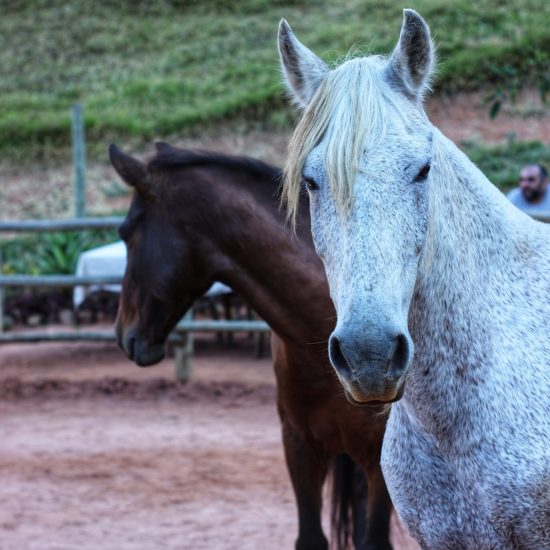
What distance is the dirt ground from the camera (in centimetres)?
A: 487

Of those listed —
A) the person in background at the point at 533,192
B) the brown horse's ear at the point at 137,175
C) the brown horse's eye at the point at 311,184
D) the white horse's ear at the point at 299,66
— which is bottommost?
the person in background at the point at 533,192

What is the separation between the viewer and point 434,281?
233 centimetres

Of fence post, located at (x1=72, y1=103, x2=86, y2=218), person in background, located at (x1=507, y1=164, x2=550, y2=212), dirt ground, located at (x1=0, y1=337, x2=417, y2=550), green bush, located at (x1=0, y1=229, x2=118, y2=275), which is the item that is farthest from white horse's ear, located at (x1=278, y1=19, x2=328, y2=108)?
fence post, located at (x1=72, y1=103, x2=86, y2=218)

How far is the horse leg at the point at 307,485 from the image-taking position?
142 inches

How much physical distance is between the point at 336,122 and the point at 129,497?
3.73 metres

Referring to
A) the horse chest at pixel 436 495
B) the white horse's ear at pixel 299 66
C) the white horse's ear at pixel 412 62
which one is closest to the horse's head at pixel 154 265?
the white horse's ear at pixel 299 66

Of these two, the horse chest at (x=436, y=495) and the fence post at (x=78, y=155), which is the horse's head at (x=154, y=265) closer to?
the horse chest at (x=436, y=495)

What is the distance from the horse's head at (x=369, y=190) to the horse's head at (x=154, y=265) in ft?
4.72

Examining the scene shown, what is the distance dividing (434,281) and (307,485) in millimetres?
1538

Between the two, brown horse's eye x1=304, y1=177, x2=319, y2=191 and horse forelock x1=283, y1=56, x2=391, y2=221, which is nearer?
horse forelock x1=283, y1=56, x2=391, y2=221

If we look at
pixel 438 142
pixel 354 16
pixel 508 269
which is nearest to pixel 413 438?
pixel 508 269

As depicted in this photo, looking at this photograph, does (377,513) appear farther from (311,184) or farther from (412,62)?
(412,62)

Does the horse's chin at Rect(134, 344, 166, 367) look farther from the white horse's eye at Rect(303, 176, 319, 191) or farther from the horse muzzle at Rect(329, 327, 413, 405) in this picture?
the horse muzzle at Rect(329, 327, 413, 405)

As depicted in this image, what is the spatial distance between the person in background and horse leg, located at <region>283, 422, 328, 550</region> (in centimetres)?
425
